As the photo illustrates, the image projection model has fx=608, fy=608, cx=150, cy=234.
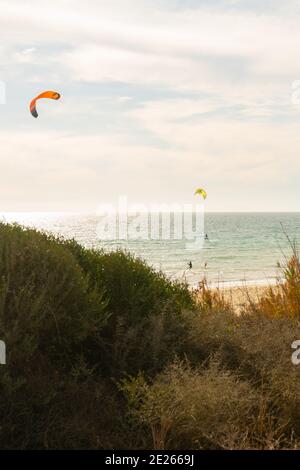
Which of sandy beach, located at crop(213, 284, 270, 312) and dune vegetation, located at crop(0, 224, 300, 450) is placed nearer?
dune vegetation, located at crop(0, 224, 300, 450)

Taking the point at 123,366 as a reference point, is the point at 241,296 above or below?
below

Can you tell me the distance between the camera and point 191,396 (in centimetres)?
538

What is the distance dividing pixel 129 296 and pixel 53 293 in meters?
1.44

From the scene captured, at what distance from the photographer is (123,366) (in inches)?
255

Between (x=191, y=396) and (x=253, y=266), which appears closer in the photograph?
(x=191, y=396)

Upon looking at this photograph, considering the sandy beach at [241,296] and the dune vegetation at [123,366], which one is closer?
the dune vegetation at [123,366]

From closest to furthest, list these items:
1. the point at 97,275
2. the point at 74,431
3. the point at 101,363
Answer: the point at 74,431 → the point at 101,363 → the point at 97,275

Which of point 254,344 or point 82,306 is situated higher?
point 82,306

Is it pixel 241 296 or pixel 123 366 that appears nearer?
pixel 123 366

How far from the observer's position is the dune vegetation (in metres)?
5.30

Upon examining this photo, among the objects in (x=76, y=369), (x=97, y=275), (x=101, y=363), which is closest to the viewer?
(x=76, y=369)

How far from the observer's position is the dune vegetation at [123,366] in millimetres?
5301
